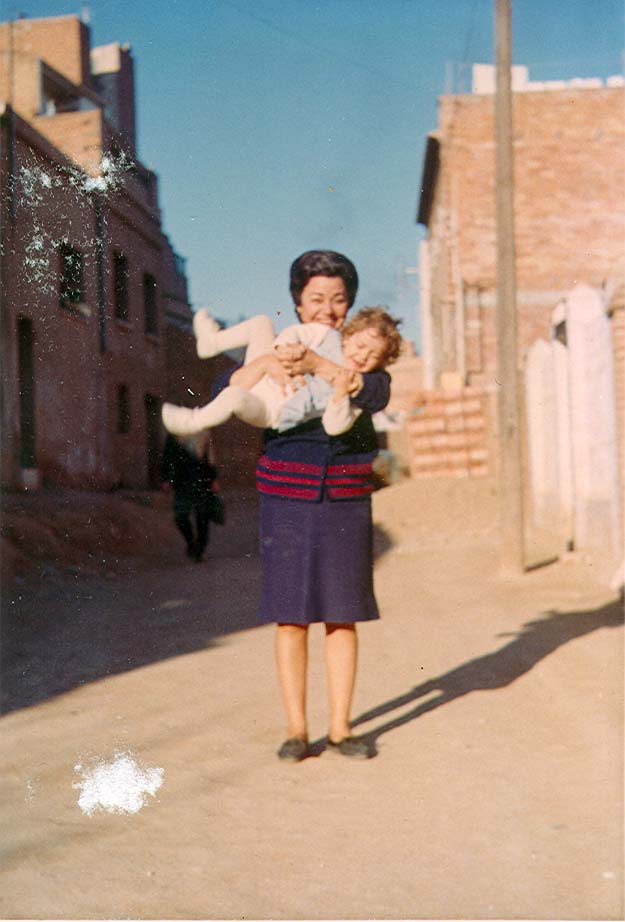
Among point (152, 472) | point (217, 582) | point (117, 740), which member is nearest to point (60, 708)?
point (117, 740)

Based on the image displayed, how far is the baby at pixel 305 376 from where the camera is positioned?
9.88 feet

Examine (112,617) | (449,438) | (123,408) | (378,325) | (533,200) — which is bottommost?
(112,617)

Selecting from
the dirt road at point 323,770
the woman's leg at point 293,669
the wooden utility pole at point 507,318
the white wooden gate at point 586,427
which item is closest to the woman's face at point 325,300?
the woman's leg at point 293,669

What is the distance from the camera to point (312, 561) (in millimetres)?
3371

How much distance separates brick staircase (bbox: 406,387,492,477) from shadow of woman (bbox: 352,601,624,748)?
938cm

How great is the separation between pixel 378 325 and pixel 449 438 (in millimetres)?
12710

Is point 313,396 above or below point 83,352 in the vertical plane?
below

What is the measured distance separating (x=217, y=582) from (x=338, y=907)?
19.0ft

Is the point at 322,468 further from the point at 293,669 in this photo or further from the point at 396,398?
the point at 396,398

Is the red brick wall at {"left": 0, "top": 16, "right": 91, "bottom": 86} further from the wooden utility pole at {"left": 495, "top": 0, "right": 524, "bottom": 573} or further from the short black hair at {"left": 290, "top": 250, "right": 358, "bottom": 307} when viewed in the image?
the short black hair at {"left": 290, "top": 250, "right": 358, "bottom": 307}

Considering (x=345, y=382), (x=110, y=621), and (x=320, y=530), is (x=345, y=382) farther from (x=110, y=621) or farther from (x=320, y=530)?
(x=110, y=621)

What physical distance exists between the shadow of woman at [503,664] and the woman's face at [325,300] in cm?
155

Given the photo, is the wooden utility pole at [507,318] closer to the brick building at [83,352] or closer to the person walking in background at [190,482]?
the brick building at [83,352]

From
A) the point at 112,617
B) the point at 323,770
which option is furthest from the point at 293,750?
the point at 112,617
